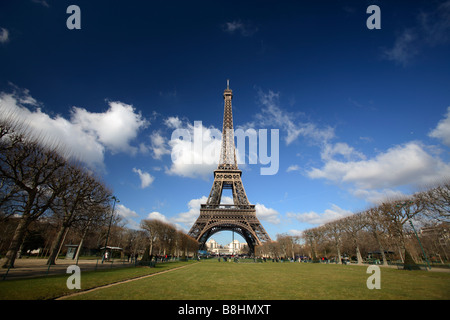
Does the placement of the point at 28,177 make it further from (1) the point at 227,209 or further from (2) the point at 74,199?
(1) the point at 227,209

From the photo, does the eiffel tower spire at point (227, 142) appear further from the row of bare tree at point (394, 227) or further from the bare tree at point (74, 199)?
the bare tree at point (74, 199)

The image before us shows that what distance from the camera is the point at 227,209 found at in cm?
5859

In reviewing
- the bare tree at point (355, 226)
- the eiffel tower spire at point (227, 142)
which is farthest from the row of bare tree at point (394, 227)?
the eiffel tower spire at point (227, 142)

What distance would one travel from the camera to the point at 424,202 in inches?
1105

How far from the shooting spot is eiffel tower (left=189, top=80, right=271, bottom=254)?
54.5 meters

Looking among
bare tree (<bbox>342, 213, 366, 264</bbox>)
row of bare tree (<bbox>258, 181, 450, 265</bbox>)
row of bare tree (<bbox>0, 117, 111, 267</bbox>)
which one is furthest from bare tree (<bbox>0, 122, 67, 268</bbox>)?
bare tree (<bbox>342, 213, 366, 264</bbox>)

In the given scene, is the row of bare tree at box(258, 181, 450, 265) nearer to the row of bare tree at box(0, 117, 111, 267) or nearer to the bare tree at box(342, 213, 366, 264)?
the bare tree at box(342, 213, 366, 264)

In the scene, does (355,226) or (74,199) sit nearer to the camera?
(74,199)

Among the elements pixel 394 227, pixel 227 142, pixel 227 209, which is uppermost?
pixel 227 142

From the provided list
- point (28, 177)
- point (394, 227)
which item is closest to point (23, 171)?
point (28, 177)
